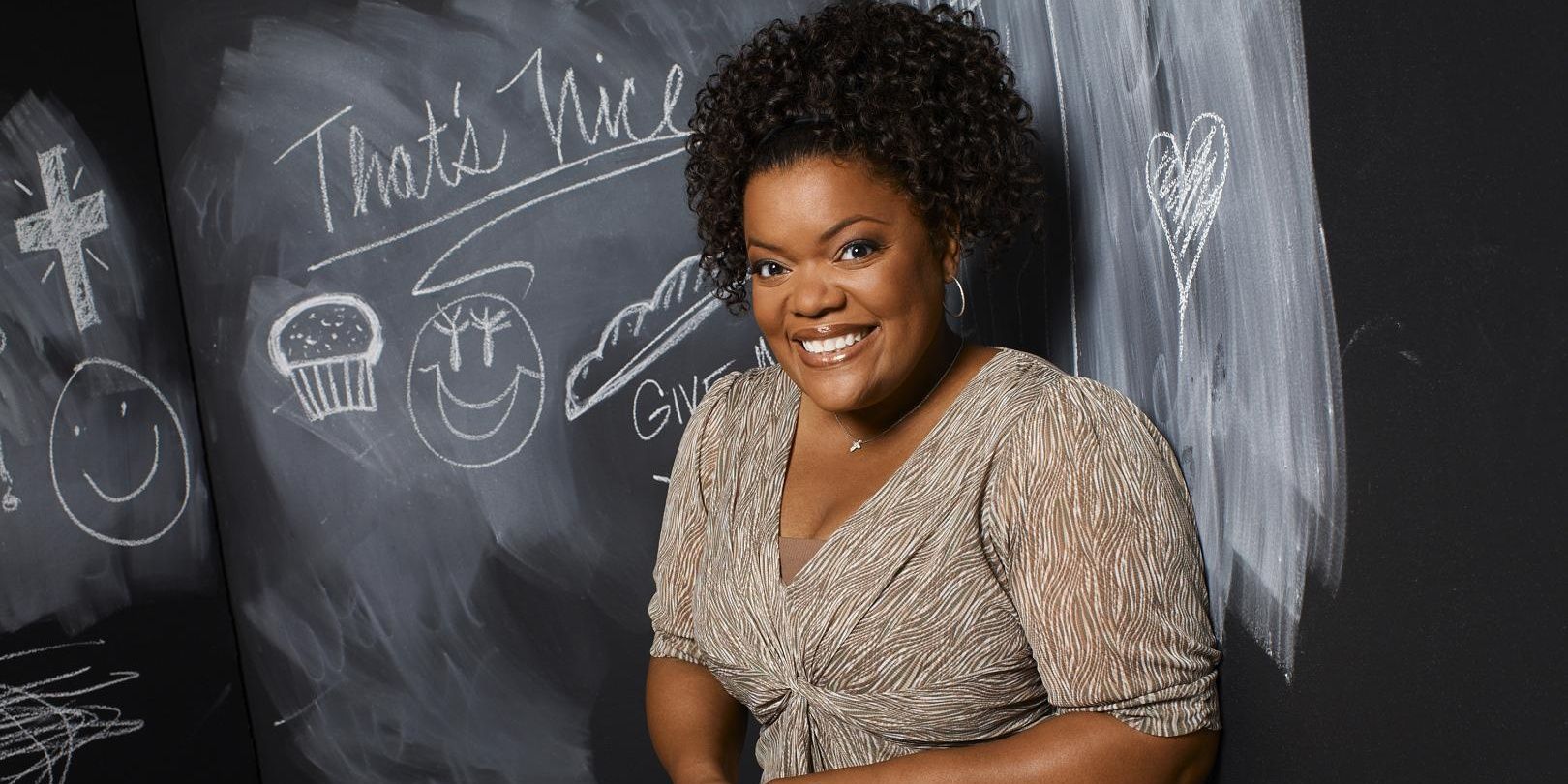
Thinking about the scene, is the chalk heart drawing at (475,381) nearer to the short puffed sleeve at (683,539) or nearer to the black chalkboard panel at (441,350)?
the black chalkboard panel at (441,350)

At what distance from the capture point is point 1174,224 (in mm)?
1137

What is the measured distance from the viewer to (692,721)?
4.92 ft

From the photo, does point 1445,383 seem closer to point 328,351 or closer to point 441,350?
point 441,350

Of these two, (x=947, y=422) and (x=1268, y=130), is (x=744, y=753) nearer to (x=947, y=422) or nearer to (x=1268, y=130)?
(x=947, y=422)

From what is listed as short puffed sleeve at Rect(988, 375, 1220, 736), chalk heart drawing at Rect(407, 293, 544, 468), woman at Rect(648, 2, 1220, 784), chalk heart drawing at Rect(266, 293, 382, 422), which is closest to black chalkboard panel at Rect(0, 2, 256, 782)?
chalk heart drawing at Rect(266, 293, 382, 422)

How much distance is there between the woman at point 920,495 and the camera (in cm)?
111

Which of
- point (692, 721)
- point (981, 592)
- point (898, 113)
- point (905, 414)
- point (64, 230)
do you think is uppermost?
point (64, 230)

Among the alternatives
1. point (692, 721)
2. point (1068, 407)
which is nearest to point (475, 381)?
point (692, 721)

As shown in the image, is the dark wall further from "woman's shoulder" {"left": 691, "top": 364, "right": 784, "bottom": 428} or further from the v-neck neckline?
"woman's shoulder" {"left": 691, "top": 364, "right": 784, "bottom": 428}

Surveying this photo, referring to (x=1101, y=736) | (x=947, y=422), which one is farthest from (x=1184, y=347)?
(x=1101, y=736)

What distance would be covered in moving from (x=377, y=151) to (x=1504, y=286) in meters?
1.55

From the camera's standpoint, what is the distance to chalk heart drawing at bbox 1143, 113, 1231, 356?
1.04 metres

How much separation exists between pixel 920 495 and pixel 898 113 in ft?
1.18

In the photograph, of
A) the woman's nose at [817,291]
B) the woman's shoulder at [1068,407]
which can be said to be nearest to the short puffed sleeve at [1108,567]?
the woman's shoulder at [1068,407]
